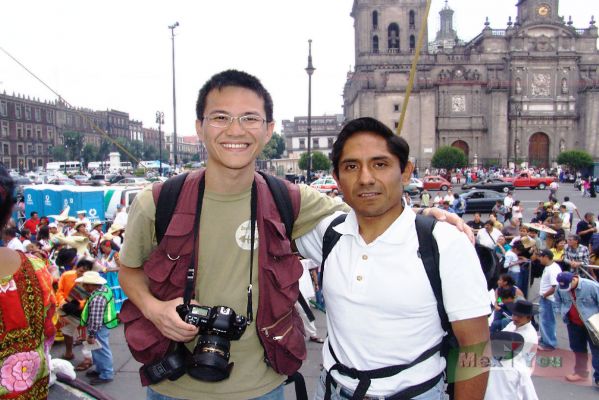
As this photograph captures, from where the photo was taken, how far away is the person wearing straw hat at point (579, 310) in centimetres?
578

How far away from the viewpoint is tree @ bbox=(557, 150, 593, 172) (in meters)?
45.8

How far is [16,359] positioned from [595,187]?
35121mm

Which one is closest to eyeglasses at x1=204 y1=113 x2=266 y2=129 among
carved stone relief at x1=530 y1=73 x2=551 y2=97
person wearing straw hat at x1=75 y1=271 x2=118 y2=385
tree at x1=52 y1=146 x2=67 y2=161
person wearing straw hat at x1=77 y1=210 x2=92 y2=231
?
person wearing straw hat at x1=75 y1=271 x2=118 y2=385

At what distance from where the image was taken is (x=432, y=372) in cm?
222

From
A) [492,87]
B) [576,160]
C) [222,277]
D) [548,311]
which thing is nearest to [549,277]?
[548,311]

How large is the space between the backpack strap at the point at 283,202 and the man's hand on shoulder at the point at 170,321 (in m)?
0.64

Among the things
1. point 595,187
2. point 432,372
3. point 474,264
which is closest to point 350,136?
point 474,264

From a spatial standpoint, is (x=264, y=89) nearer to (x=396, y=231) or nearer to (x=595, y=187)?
(x=396, y=231)

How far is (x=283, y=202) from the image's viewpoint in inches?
101

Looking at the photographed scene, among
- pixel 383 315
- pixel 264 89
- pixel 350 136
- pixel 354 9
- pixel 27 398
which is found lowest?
pixel 27 398

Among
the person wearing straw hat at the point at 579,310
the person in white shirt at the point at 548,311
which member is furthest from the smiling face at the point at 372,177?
the person in white shirt at the point at 548,311

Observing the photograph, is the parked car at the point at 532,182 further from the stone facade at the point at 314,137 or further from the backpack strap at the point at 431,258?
the stone facade at the point at 314,137

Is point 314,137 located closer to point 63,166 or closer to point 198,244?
point 63,166

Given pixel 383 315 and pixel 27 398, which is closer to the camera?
pixel 383 315
